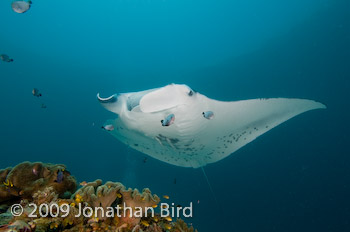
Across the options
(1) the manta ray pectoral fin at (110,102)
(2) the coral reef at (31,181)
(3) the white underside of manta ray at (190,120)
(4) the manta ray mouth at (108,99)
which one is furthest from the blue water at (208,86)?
(2) the coral reef at (31,181)

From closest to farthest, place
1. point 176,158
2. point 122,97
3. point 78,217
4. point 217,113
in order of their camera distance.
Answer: point 78,217 → point 122,97 → point 217,113 → point 176,158

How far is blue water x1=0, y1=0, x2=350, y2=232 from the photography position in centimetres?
2944

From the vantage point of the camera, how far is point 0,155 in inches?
1447

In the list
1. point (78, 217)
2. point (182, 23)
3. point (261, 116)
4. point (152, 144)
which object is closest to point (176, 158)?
point (152, 144)

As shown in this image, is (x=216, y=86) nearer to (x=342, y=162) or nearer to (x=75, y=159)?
(x=342, y=162)

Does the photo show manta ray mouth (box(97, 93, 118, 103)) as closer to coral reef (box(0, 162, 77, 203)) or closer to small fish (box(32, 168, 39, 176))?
coral reef (box(0, 162, 77, 203))

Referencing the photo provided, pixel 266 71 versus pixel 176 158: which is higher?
pixel 266 71

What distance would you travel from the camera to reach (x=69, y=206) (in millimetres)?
1854

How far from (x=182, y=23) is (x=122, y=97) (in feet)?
169

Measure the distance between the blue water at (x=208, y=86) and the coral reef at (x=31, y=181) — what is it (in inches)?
1127

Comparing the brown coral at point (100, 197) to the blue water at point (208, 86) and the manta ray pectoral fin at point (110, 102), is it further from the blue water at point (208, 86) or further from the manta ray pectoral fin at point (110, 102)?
the blue water at point (208, 86)

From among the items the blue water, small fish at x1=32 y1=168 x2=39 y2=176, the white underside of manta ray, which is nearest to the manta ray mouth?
the white underside of manta ray

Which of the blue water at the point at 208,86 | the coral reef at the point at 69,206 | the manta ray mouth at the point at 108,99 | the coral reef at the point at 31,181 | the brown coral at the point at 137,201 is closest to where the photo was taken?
the coral reef at the point at 69,206

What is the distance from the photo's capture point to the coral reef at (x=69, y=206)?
1.71 meters
